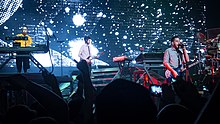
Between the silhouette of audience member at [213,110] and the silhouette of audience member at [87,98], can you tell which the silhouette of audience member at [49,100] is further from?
the silhouette of audience member at [213,110]

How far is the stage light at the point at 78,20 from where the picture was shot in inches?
427

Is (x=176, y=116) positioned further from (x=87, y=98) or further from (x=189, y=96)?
(x=87, y=98)

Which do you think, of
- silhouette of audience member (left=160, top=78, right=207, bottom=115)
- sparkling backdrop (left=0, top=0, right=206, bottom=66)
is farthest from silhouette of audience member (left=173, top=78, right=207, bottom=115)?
sparkling backdrop (left=0, top=0, right=206, bottom=66)

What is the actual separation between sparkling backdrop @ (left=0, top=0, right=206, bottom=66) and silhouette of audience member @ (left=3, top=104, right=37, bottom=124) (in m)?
8.55

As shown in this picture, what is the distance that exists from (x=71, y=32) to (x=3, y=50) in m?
4.95

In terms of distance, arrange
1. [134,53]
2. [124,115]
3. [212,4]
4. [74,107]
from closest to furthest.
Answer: [124,115]
[74,107]
[134,53]
[212,4]

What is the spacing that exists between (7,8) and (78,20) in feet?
8.90

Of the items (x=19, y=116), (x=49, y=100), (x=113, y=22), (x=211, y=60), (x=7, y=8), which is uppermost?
(x=7, y=8)

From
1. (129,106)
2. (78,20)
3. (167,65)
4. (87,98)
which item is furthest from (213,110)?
(78,20)

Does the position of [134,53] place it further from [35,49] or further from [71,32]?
[35,49]

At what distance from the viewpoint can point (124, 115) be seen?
108cm

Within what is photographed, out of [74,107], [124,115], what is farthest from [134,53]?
[124,115]

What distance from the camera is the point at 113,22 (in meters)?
11.5

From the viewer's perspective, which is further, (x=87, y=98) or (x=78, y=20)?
(x=78, y=20)
